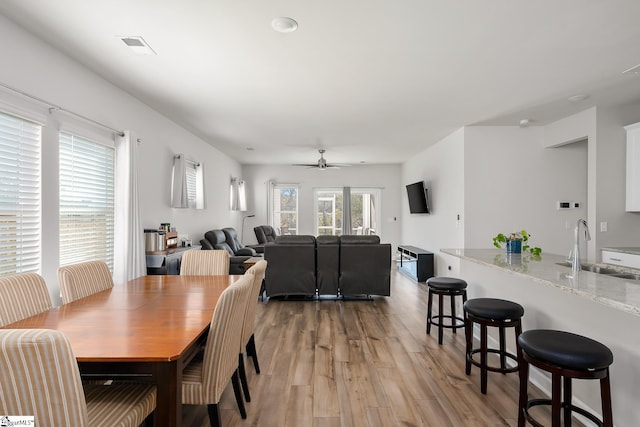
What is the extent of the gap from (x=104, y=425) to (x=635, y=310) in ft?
6.99

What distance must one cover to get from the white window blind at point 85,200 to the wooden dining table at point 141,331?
1.05 m

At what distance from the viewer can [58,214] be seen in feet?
9.25

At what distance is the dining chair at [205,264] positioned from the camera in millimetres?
3070

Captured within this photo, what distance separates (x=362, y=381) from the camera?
8.25ft

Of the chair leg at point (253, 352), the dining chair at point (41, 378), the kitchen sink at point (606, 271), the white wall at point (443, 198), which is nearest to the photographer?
the dining chair at point (41, 378)

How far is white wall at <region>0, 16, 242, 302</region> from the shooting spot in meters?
2.44

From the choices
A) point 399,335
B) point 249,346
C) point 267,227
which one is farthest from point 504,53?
point 267,227

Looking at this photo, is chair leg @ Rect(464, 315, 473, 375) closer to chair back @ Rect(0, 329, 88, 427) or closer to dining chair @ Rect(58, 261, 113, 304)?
chair back @ Rect(0, 329, 88, 427)

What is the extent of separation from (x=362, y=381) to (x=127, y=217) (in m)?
2.93

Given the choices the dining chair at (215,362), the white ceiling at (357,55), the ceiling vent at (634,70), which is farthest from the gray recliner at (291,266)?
the ceiling vent at (634,70)

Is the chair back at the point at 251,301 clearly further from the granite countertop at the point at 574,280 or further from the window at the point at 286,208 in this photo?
the window at the point at 286,208

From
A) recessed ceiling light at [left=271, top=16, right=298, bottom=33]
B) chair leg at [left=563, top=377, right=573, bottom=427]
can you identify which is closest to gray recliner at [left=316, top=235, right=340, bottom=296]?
recessed ceiling light at [left=271, top=16, right=298, bottom=33]

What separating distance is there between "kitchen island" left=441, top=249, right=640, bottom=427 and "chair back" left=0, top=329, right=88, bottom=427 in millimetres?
2060

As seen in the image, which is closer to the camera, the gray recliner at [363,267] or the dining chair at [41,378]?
the dining chair at [41,378]
